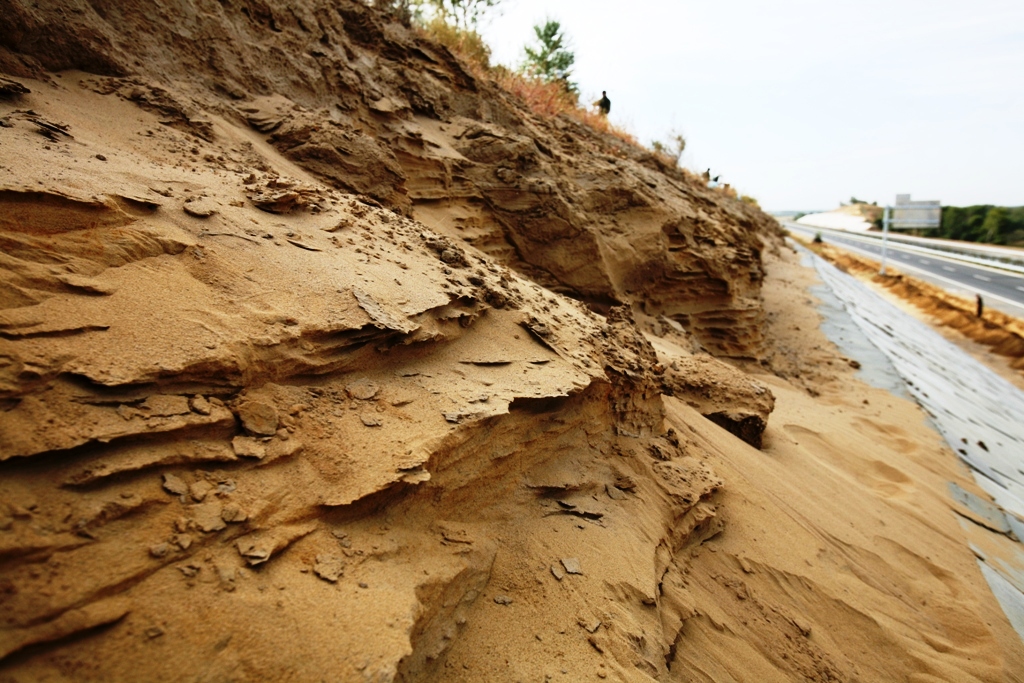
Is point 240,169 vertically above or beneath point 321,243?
above

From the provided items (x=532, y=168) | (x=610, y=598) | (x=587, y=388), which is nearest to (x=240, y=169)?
(x=587, y=388)

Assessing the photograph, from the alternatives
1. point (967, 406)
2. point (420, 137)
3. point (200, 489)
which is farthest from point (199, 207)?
point (967, 406)

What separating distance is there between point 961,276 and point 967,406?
16.1 m

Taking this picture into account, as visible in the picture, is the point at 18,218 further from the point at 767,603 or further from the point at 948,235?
the point at 948,235

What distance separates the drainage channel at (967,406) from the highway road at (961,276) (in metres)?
5.45

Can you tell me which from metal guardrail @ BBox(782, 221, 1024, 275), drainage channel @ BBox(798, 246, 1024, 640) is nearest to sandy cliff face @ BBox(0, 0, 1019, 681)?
drainage channel @ BBox(798, 246, 1024, 640)

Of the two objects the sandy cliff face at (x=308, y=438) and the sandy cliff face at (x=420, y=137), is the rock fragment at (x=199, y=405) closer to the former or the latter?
the sandy cliff face at (x=308, y=438)

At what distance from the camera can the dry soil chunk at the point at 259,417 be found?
1.46 m

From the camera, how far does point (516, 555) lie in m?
1.83

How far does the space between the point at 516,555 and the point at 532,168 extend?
3.94 m

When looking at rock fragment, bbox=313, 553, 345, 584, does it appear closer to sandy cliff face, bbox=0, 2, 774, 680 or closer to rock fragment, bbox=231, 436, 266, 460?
sandy cliff face, bbox=0, 2, 774, 680

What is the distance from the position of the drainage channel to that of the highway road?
17.9 feet

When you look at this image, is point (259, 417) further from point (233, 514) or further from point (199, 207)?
point (199, 207)

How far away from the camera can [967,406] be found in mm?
7051
